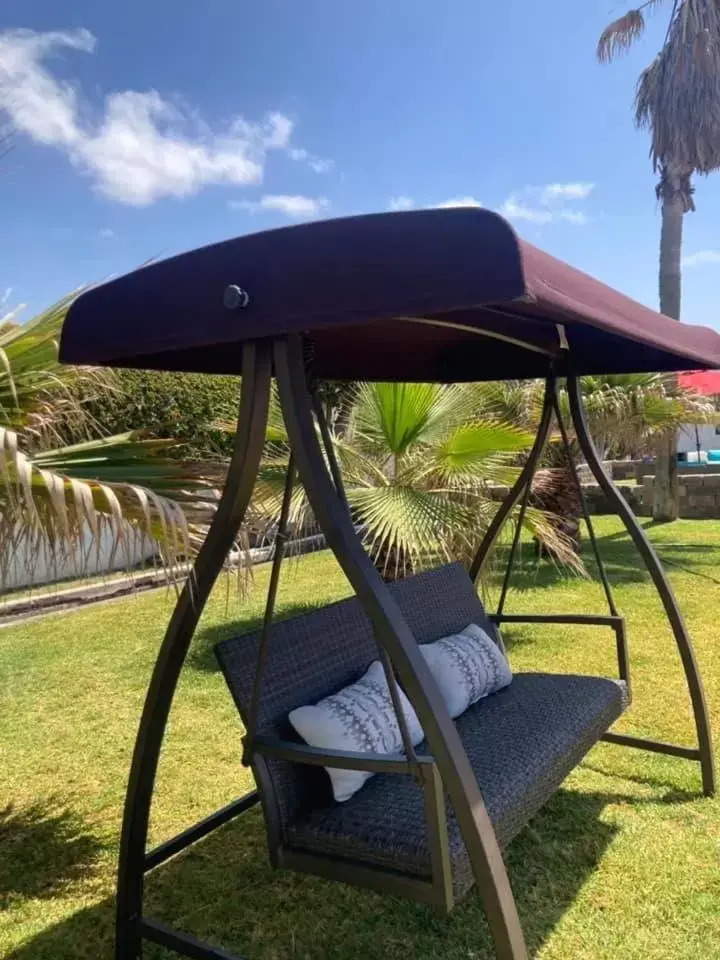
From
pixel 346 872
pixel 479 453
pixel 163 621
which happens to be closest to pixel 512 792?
pixel 346 872

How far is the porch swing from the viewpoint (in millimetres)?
1423

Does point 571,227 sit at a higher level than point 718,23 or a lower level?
lower

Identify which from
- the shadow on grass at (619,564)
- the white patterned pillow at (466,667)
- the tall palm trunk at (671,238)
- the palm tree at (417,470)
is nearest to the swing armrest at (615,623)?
the white patterned pillow at (466,667)

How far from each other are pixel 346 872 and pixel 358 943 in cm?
38

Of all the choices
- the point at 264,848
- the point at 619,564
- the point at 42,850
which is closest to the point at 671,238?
the point at 619,564

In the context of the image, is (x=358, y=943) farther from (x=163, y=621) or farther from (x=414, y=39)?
(x=414, y=39)

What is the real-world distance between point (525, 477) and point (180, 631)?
1.82 m

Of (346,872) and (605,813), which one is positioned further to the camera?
(605,813)

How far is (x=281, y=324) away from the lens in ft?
4.91

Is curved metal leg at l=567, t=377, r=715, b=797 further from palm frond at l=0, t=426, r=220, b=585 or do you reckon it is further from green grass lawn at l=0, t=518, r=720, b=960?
palm frond at l=0, t=426, r=220, b=585

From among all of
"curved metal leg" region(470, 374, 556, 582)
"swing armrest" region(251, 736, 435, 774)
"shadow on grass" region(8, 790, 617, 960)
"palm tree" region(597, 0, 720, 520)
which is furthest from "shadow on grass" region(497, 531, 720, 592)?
"palm tree" region(597, 0, 720, 520)

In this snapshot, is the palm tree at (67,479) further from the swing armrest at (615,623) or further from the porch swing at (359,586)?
the swing armrest at (615,623)

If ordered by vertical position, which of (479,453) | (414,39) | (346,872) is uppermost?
(414,39)

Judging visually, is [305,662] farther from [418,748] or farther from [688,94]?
[688,94]
